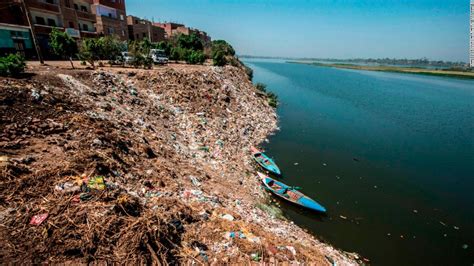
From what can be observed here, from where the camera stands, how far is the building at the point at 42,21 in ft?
64.3

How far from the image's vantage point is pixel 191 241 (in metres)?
5.74

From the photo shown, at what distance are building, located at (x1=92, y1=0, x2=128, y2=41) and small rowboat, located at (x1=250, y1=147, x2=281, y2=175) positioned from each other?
28207 mm

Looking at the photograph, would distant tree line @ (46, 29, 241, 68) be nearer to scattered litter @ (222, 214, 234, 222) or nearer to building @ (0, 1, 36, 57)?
building @ (0, 1, 36, 57)

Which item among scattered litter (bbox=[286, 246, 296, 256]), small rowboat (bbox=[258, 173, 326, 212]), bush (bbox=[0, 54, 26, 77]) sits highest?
bush (bbox=[0, 54, 26, 77])

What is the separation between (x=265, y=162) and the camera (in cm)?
1424

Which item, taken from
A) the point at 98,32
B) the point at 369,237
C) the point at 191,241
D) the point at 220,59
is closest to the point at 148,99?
the point at 191,241

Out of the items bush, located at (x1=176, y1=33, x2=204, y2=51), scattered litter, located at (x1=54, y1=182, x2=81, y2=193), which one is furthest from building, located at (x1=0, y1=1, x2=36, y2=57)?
bush, located at (x1=176, y1=33, x2=204, y2=51)

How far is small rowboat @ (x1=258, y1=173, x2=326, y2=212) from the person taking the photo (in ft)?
35.2

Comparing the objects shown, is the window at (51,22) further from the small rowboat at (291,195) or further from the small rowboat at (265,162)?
the small rowboat at (291,195)

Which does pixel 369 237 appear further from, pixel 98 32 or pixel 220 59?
pixel 98 32

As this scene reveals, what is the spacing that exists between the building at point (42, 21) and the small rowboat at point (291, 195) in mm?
20820

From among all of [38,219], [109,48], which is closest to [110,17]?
[109,48]

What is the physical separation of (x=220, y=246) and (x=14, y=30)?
90.9ft

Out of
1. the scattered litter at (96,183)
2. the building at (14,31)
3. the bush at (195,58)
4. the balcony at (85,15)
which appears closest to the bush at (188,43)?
the bush at (195,58)
